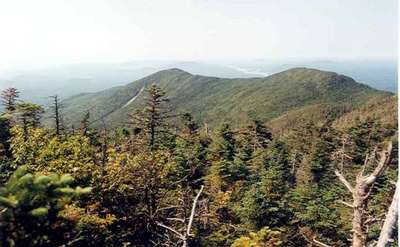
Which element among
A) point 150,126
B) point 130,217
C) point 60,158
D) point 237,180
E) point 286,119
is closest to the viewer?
point 60,158

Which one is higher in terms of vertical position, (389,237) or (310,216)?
(389,237)

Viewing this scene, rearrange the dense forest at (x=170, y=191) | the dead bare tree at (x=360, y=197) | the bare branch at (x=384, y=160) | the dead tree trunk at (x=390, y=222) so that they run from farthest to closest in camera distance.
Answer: the dead bare tree at (x=360, y=197), the bare branch at (x=384, y=160), the dead tree trunk at (x=390, y=222), the dense forest at (x=170, y=191)

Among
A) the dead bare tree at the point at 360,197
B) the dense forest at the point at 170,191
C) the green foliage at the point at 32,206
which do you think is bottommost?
the dense forest at the point at 170,191

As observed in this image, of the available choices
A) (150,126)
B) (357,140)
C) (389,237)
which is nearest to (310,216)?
(150,126)

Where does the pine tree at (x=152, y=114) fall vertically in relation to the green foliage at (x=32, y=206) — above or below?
below

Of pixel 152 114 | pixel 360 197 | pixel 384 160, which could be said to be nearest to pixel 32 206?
pixel 384 160

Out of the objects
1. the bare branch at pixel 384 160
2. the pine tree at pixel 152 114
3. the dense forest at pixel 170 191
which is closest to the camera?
the dense forest at pixel 170 191

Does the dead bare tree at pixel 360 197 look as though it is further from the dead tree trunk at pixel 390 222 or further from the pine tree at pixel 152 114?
the pine tree at pixel 152 114

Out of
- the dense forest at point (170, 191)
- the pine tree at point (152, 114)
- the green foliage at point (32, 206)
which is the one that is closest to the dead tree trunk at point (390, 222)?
the dense forest at point (170, 191)

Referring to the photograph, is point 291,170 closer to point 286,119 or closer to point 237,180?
point 237,180
